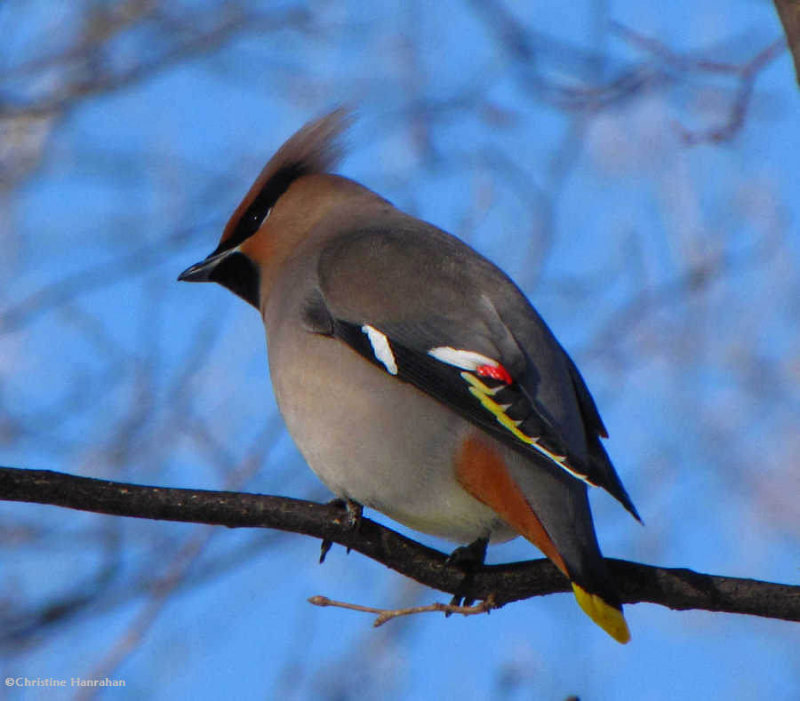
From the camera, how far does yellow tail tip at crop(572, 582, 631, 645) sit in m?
3.44

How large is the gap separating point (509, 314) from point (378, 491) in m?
0.63

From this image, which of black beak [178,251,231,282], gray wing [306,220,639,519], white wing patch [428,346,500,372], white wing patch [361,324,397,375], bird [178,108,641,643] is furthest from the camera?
black beak [178,251,231,282]

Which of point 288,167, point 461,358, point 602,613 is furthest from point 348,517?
point 288,167

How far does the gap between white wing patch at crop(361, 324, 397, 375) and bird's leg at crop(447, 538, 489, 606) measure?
53 centimetres

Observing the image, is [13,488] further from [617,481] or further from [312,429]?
[617,481]

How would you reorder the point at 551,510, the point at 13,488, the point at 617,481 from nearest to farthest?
the point at 13,488 < the point at 551,510 < the point at 617,481

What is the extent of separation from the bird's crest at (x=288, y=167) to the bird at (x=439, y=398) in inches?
18.4

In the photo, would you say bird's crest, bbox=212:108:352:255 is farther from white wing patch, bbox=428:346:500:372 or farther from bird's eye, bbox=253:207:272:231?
white wing patch, bbox=428:346:500:372

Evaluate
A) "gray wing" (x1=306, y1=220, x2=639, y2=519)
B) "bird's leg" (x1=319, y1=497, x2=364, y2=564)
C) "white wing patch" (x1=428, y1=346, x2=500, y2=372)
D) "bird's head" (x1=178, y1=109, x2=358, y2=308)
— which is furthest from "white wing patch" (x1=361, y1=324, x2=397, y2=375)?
"bird's head" (x1=178, y1=109, x2=358, y2=308)

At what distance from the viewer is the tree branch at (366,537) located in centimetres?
339

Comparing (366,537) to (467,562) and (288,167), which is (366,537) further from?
(288,167)

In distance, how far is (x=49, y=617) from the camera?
539 cm

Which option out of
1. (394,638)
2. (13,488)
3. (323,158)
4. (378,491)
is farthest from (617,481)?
(394,638)

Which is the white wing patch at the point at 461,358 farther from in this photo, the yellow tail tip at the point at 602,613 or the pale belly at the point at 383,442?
the yellow tail tip at the point at 602,613
